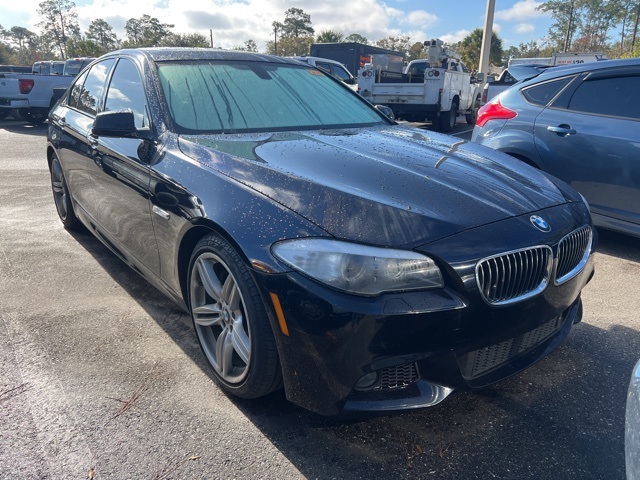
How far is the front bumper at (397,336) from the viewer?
5.90ft

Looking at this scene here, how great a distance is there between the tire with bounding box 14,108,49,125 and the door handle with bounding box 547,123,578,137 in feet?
46.0

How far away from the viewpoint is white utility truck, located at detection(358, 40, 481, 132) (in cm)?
1226

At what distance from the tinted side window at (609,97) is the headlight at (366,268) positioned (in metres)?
3.35

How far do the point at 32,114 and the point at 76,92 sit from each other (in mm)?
11970

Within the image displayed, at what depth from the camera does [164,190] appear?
8.48ft

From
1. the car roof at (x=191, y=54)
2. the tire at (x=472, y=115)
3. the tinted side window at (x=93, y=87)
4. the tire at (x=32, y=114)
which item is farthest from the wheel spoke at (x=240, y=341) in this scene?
the tire at (x=472, y=115)

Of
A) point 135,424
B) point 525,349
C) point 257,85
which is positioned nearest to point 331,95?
point 257,85

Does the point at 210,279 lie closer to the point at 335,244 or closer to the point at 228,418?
the point at 228,418

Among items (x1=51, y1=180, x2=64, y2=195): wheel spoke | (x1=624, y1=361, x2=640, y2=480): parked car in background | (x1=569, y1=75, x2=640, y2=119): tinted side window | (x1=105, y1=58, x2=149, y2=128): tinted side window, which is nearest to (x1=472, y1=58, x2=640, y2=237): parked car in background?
(x1=569, y1=75, x2=640, y2=119): tinted side window

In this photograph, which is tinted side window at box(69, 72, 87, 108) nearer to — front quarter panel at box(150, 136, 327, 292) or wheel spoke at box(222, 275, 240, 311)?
front quarter panel at box(150, 136, 327, 292)

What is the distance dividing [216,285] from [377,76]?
11.7 m

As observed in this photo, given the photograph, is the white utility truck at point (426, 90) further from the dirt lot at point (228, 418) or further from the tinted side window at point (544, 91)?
the dirt lot at point (228, 418)

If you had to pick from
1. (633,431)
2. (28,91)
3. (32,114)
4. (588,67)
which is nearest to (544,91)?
(588,67)

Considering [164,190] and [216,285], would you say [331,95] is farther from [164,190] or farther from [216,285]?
[216,285]
